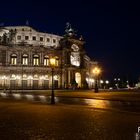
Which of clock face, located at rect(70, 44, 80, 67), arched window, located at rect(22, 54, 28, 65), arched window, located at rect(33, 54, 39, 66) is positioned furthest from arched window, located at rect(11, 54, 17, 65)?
clock face, located at rect(70, 44, 80, 67)

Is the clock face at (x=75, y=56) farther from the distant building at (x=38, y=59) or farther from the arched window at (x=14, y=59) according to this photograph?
the arched window at (x=14, y=59)

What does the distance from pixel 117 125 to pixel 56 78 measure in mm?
87804

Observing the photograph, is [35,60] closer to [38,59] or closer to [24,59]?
[38,59]

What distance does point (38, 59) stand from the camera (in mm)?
98812

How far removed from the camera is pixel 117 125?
504 inches

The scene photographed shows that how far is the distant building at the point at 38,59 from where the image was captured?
92.8 metres

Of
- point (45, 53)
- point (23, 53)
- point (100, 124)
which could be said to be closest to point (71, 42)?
point (45, 53)

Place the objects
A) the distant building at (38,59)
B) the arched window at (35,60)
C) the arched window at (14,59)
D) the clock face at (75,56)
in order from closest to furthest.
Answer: the distant building at (38,59)
the arched window at (14,59)
the arched window at (35,60)
the clock face at (75,56)

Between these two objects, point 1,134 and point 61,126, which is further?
point 61,126

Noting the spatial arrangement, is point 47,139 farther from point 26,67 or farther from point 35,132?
point 26,67

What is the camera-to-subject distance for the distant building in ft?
304

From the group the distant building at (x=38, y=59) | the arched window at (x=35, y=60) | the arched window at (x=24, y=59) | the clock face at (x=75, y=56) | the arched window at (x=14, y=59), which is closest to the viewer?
the distant building at (x=38, y=59)

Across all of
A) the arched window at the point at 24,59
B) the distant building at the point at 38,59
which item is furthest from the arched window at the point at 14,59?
the arched window at the point at 24,59

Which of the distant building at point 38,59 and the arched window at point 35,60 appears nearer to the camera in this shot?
the distant building at point 38,59
